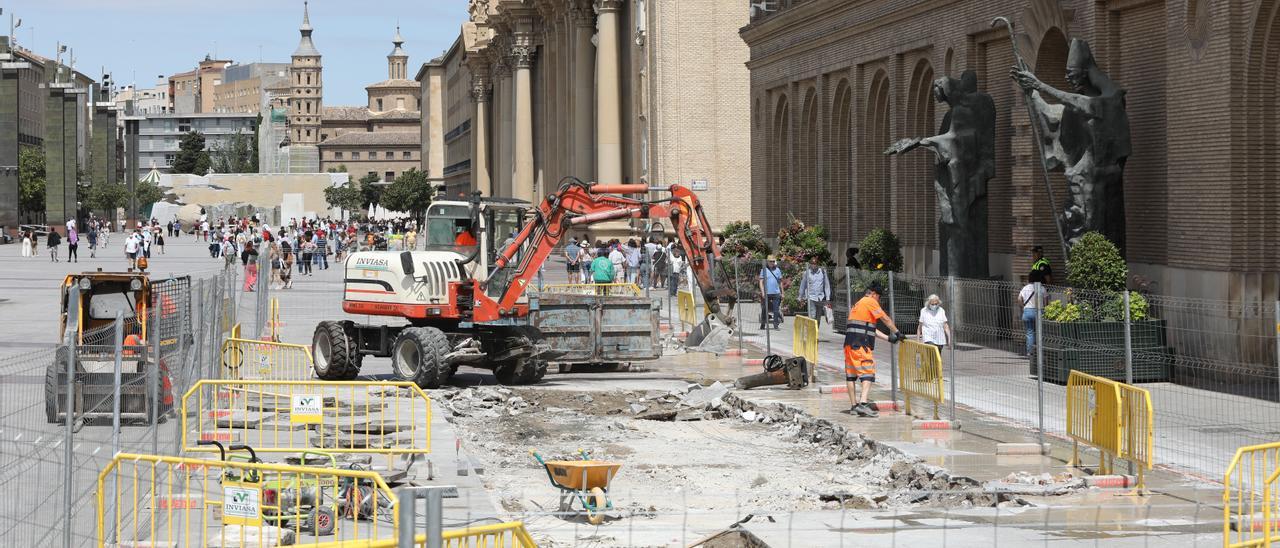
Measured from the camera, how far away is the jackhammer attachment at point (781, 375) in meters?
23.0

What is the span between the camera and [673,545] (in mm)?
12219

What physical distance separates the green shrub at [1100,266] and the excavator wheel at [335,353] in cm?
1015

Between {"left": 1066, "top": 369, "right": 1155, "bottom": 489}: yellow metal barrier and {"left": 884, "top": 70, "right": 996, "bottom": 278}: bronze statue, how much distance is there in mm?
13200

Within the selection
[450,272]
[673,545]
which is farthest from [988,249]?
[673,545]

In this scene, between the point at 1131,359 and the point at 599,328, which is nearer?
the point at 1131,359

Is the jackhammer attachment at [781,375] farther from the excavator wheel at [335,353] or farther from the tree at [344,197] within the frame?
the tree at [344,197]

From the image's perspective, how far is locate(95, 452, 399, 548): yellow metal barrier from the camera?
397 inches

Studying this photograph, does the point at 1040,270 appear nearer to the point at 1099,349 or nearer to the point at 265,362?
the point at 1099,349

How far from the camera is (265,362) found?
76.6ft

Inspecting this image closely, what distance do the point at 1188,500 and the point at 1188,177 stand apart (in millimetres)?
9666

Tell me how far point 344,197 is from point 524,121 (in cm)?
8979

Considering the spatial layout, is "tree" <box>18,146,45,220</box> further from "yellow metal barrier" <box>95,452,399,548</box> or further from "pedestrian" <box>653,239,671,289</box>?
"yellow metal barrier" <box>95,452,399,548</box>

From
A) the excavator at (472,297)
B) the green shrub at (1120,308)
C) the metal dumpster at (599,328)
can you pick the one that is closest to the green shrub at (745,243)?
the metal dumpster at (599,328)

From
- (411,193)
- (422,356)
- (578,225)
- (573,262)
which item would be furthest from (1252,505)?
(411,193)
